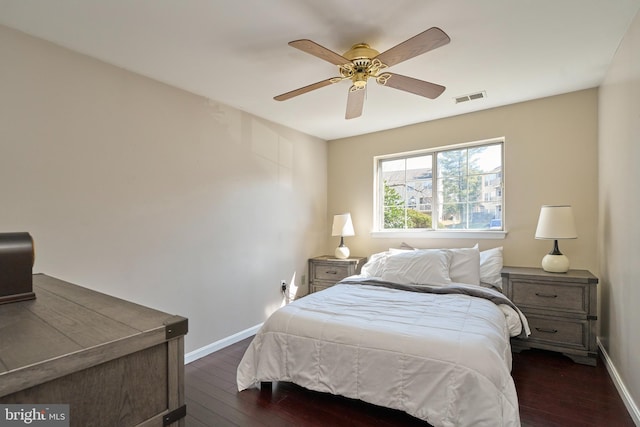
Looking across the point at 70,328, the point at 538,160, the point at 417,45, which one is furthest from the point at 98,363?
the point at 538,160

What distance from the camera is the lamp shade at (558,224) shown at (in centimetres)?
277

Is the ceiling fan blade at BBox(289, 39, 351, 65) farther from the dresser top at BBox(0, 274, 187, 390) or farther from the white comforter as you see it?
the white comforter

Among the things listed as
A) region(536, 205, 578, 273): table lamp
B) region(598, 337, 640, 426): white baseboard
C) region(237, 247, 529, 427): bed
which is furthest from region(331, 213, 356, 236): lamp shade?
region(598, 337, 640, 426): white baseboard

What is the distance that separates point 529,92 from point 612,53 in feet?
2.40

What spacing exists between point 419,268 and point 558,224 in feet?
4.16

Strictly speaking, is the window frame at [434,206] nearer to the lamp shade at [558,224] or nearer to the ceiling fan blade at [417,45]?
the lamp shade at [558,224]

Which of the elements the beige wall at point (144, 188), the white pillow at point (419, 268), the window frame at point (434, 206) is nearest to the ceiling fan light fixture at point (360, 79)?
the beige wall at point (144, 188)

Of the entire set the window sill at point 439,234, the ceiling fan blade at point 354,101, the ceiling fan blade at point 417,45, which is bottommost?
the window sill at point 439,234

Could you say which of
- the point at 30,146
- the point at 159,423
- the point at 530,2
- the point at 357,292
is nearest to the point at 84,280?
the point at 30,146

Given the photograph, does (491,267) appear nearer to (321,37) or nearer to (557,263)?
(557,263)

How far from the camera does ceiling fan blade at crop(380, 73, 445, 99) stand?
2117 mm

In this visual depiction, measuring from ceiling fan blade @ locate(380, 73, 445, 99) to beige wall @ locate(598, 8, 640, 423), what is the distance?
3.74 ft

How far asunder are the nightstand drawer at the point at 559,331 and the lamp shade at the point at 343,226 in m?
2.09

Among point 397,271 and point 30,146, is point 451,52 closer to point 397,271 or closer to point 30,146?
point 397,271
